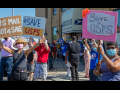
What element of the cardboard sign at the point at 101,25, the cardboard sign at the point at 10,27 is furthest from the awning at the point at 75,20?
the cardboard sign at the point at 101,25

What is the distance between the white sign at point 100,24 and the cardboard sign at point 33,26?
201cm

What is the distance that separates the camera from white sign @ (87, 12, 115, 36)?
2.78m

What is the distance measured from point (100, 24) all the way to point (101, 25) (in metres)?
0.03

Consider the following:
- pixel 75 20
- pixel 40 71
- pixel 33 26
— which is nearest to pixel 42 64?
pixel 40 71

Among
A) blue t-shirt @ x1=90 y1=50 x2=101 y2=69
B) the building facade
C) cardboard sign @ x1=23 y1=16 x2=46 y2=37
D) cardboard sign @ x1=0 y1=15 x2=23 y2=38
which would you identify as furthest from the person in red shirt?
the building facade

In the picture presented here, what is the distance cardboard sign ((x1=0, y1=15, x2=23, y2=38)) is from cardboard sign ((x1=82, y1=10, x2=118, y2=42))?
197 centimetres

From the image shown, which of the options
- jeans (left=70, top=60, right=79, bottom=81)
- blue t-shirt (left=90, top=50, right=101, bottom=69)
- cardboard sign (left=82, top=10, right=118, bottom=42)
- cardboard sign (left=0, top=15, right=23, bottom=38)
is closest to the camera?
cardboard sign (left=82, top=10, right=118, bottom=42)

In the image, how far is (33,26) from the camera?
4688mm

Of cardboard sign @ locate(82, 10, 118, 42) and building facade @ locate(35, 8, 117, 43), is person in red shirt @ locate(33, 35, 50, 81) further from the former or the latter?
building facade @ locate(35, 8, 117, 43)

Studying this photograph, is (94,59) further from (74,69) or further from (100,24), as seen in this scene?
(100,24)

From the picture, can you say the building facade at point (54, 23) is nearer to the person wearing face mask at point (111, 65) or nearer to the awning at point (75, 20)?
the awning at point (75, 20)

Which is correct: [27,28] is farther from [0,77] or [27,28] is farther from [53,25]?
[53,25]

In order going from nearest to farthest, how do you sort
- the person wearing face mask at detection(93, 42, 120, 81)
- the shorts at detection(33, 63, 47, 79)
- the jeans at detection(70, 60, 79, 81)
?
the person wearing face mask at detection(93, 42, 120, 81) → the shorts at detection(33, 63, 47, 79) → the jeans at detection(70, 60, 79, 81)
